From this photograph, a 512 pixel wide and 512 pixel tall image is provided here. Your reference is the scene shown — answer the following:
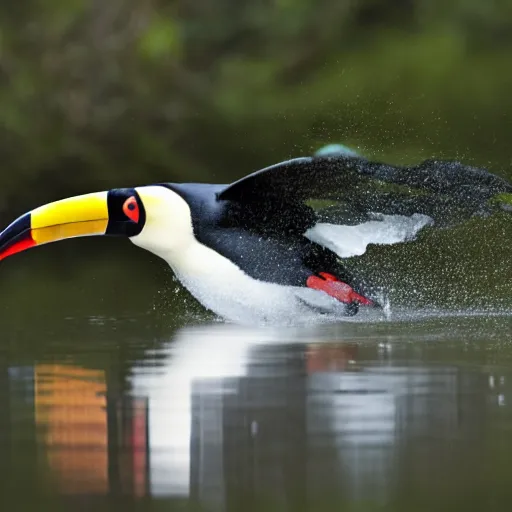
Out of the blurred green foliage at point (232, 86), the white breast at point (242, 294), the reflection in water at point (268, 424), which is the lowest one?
the reflection in water at point (268, 424)

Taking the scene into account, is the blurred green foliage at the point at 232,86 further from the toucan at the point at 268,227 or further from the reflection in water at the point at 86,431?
the reflection in water at the point at 86,431

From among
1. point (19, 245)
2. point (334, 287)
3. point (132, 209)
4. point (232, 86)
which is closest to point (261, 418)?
point (334, 287)

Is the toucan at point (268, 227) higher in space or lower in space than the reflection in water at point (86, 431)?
higher

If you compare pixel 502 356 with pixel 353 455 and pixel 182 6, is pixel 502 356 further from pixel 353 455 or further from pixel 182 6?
pixel 182 6

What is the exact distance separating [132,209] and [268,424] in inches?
129

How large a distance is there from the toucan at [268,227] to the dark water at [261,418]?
372 mm

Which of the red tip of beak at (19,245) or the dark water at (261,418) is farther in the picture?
the red tip of beak at (19,245)

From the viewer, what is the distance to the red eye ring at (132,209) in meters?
7.56

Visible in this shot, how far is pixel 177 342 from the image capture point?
21.8ft

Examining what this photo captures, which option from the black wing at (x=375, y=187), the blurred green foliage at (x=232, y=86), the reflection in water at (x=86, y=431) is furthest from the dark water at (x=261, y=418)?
the blurred green foliage at (x=232, y=86)

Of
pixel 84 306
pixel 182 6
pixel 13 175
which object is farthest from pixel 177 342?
pixel 182 6

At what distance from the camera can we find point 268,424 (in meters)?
4.43

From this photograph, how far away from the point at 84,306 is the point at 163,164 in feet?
19.4

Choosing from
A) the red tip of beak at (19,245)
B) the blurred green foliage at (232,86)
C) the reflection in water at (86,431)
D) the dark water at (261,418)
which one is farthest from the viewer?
the blurred green foliage at (232,86)
